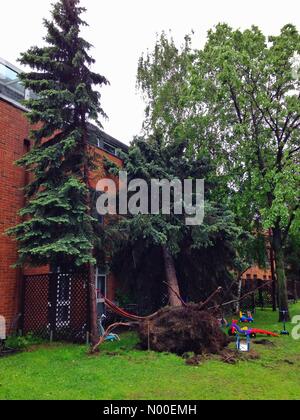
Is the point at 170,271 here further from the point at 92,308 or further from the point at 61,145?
the point at 61,145

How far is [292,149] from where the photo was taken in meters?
16.8

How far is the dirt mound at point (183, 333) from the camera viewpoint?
912 cm

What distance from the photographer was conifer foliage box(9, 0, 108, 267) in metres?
9.47

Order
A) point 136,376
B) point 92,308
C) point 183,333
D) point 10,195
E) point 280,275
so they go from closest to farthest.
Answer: point 136,376, point 183,333, point 92,308, point 10,195, point 280,275

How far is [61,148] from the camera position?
33.1ft

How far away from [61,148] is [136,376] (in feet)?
19.5

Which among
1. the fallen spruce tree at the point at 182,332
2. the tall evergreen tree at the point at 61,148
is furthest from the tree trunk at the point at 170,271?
the tall evergreen tree at the point at 61,148

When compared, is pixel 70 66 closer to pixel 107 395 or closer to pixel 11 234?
pixel 11 234

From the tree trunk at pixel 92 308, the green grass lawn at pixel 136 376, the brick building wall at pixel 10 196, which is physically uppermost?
the brick building wall at pixel 10 196

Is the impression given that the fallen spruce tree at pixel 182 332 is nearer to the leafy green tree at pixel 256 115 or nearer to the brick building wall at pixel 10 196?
the brick building wall at pixel 10 196

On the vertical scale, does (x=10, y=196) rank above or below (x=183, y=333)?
above

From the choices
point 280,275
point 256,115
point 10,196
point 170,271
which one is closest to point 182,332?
point 170,271

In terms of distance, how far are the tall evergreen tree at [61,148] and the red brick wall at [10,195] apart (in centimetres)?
43

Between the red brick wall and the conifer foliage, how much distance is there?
0.47 meters
